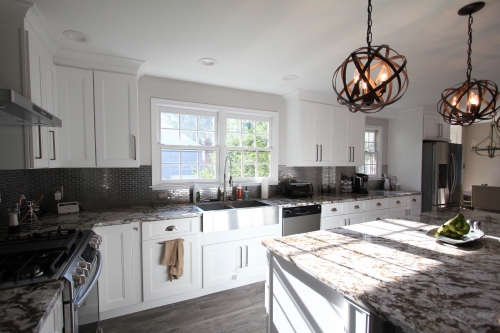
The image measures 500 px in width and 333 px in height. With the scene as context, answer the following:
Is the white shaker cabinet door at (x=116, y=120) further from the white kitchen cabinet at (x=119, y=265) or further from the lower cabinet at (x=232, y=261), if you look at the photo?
the lower cabinet at (x=232, y=261)

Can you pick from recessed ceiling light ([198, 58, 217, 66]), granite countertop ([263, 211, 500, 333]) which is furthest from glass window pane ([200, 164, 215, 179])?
granite countertop ([263, 211, 500, 333])

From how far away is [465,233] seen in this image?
1412 millimetres

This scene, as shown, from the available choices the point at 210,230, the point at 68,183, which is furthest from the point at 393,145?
the point at 68,183

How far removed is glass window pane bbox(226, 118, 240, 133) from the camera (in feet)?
10.8

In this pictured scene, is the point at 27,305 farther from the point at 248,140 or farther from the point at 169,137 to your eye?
the point at 248,140

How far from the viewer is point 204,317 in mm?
2156

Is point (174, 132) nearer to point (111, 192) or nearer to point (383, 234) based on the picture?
point (111, 192)

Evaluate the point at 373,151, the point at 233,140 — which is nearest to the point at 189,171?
the point at 233,140

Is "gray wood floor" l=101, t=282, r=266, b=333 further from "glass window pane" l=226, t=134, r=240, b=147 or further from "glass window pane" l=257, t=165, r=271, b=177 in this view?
"glass window pane" l=226, t=134, r=240, b=147

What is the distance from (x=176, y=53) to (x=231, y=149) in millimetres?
1450

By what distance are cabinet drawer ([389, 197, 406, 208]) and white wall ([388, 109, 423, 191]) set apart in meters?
0.61

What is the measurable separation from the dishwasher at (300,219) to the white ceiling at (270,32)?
1.64m

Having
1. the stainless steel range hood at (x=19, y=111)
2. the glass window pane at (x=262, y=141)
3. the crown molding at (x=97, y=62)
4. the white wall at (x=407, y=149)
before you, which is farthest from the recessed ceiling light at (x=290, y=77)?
the white wall at (x=407, y=149)

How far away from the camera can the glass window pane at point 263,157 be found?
352 cm
